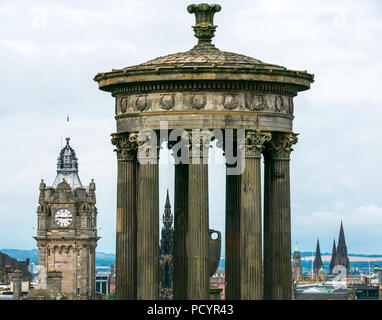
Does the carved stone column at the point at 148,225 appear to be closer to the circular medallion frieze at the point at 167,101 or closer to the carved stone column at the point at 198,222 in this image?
the carved stone column at the point at 198,222

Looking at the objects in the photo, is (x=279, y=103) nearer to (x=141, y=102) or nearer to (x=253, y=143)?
(x=253, y=143)

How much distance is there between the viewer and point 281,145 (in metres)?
39.8

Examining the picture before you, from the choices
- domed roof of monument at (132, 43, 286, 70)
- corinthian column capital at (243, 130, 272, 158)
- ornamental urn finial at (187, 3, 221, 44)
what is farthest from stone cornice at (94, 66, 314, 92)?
ornamental urn finial at (187, 3, 221, 44)

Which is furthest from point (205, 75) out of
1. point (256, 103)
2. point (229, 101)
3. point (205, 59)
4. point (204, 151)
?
point (204, 151)

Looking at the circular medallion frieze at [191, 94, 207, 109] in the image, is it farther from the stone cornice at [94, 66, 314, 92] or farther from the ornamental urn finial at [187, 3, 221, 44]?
the ornamental urn finial at [187, 3, 221, 44]

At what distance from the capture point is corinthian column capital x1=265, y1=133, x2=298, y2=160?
1563 inches

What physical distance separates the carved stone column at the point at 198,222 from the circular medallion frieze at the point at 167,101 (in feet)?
3.12

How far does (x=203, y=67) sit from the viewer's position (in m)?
38.2

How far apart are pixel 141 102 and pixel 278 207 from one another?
4.29m

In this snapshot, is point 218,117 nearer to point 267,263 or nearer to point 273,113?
point 273,113

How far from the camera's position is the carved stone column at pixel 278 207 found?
39.8 meters

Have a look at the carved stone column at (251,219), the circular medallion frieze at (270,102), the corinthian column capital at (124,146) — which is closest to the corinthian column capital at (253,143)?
the carved stone column at (251,219)
